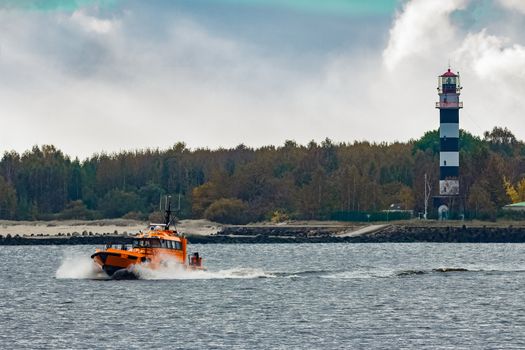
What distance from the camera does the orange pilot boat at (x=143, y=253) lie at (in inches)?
3314

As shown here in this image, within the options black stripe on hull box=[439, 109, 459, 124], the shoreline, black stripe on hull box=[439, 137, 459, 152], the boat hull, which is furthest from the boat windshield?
black stripe on hull box=[439, 109, 459, 124]

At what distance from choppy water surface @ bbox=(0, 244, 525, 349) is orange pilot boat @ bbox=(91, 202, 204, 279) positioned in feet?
2.76

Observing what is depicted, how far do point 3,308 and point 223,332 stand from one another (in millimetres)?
16484

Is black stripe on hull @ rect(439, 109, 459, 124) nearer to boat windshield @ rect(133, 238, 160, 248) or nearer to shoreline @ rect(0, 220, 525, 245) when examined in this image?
shoreline @ rect(0, 220, 525, 245)

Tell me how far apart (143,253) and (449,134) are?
103974 millimetres

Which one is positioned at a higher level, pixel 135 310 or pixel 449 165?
pixel 449 165

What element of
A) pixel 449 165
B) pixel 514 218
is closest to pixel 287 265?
pixel 449 165

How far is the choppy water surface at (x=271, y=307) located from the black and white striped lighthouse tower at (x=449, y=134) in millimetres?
68999

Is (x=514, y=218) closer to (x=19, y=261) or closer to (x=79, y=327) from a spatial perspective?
(x=19, y=261)

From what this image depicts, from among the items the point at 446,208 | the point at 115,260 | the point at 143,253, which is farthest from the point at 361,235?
the point at 115,260

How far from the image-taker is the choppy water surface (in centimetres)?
5781

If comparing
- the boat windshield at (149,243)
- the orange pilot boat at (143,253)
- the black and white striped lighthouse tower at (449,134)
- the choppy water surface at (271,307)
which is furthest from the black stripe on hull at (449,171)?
the boat windshield at (149,243)

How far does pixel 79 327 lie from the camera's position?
62.1 meters

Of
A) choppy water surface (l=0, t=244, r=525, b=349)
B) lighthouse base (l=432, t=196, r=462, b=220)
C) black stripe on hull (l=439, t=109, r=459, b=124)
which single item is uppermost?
black stripe on hull (l=439, t=109, r=459, b=124)
